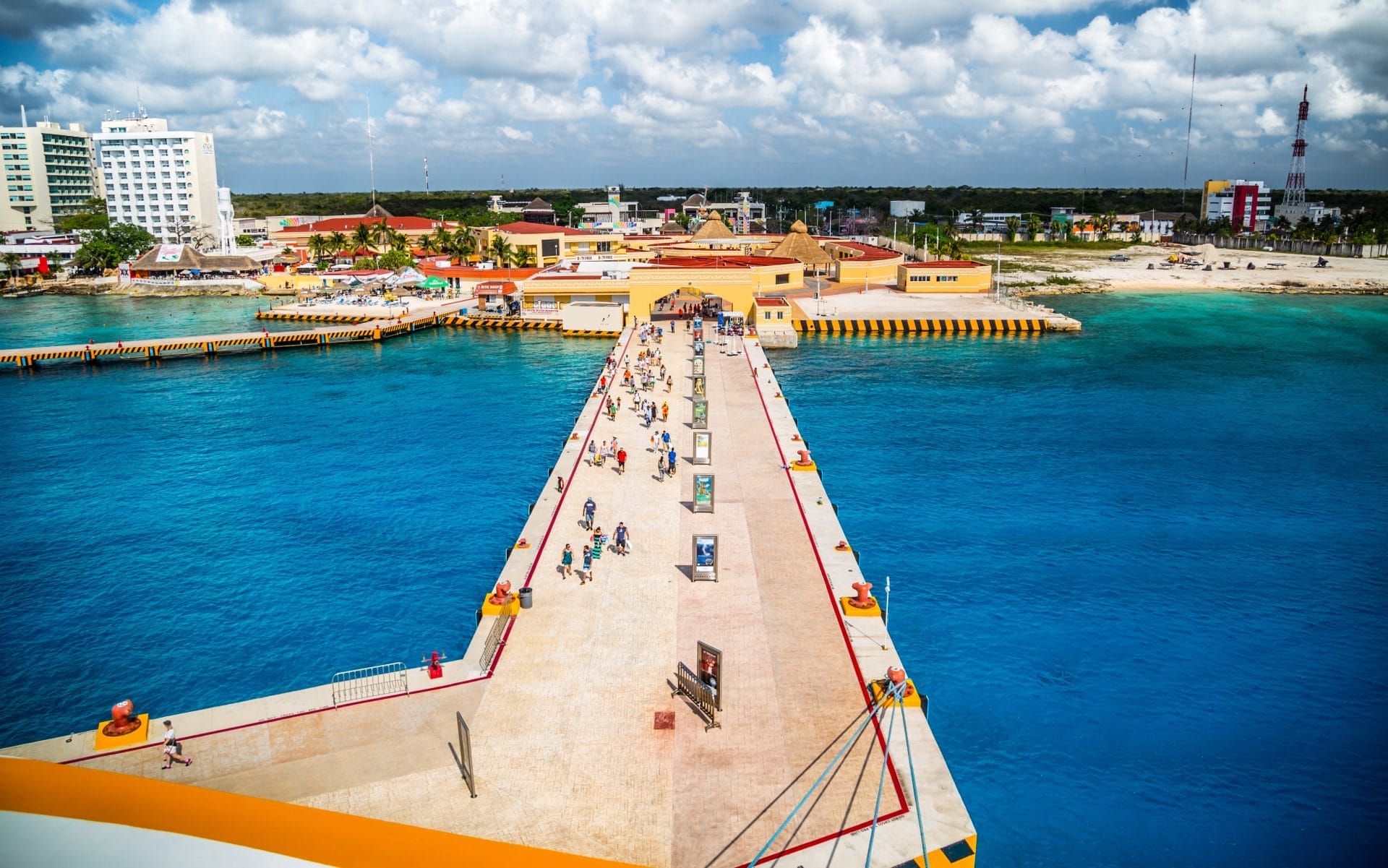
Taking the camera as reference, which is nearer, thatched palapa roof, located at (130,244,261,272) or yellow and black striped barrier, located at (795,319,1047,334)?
yellow and black striped barrier, located at (795,319,1047,334)

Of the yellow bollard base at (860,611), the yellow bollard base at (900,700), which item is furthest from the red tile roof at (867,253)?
the yellow bollard base at (900,700)

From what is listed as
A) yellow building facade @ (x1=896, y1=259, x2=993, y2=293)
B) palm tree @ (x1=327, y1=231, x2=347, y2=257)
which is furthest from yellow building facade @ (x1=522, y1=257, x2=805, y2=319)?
palm tree @ (x1=327, y1=231, x2=347, y2=257)

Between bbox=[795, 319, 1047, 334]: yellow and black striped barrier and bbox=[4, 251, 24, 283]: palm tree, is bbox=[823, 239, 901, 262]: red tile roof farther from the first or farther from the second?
A: bbox=[4, 251, 24, 283]: palm tree

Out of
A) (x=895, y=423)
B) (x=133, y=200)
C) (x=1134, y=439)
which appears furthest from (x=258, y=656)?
(x=133, y=200)

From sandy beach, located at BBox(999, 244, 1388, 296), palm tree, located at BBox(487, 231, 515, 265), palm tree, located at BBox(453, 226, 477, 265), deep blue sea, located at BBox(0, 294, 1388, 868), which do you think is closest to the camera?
deep blue sea, located at BBox(0, 294, 1388, 868)

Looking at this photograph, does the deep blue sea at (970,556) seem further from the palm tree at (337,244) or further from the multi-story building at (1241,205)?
the multi-story building at (1241,205)

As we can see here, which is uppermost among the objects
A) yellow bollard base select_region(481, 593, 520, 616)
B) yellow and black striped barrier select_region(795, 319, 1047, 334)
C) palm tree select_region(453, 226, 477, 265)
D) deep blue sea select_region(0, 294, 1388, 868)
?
palm tree select_region(453, 226, 477, 265)

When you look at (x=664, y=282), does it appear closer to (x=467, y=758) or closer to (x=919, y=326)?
(x=919, y=326)
